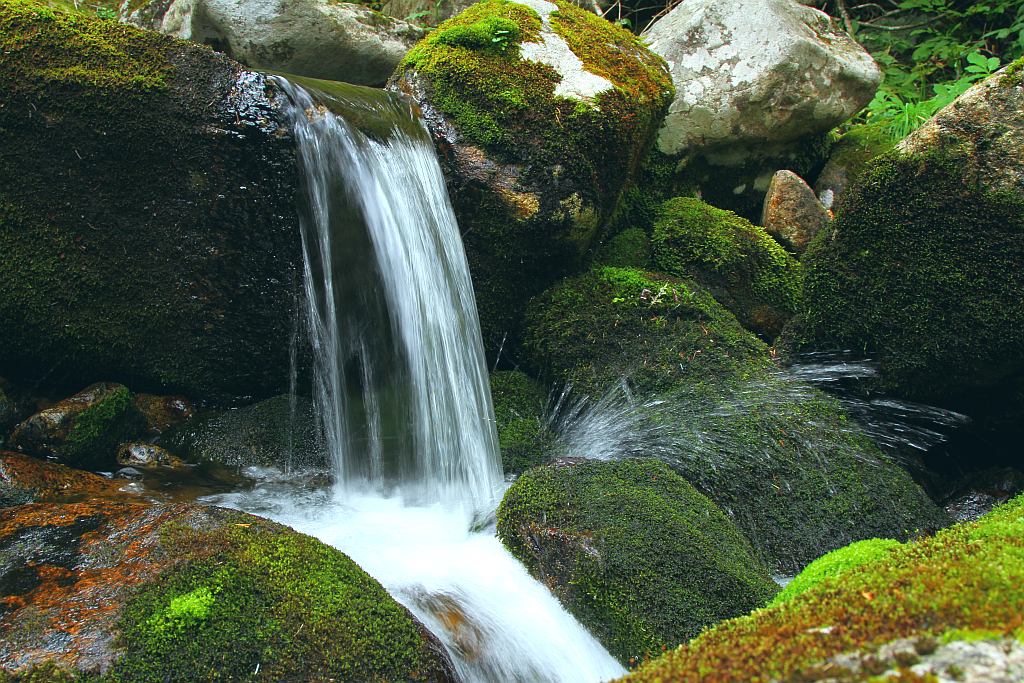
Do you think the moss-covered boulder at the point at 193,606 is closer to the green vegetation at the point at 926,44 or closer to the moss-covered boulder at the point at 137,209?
the moss-covered boulder at the point at 137,209

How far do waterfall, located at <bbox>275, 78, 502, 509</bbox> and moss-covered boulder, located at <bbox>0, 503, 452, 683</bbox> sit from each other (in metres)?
1.62

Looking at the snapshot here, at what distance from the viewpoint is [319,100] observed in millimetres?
4465

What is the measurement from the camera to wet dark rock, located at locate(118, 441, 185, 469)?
14.6ft

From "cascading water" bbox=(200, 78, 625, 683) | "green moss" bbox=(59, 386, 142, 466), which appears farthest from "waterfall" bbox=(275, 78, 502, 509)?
"green moss" bbox=(59, 386, 142, 466)

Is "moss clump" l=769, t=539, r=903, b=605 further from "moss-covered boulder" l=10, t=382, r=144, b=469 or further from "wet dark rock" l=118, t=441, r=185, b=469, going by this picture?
"moss-covered boulder" l=10, t=382, r=144, b=469

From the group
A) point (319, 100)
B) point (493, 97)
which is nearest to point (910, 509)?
point (493, 97)

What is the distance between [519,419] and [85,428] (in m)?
2.58

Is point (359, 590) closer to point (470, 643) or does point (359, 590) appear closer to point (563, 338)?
point (470, 643)

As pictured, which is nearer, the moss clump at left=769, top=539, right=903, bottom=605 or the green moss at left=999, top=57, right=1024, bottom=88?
the moss clump at left=769, top=539, right=903, bottom=605

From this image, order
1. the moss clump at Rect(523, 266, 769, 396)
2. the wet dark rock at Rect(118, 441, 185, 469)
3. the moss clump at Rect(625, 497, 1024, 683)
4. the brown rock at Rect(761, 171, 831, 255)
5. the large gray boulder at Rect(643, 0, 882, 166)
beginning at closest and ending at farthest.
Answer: the moss clump at Rect(625, 497, 1024, 683), the wet dark rock at Rect(118, 441, 185, 469), the moss clump at Rect(523, 266, 769, 396), the brown rock at Rect(761, 171, 831, 255), the large gray boulder at Rect(643, 0, 882, 166)

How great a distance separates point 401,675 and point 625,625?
980mm

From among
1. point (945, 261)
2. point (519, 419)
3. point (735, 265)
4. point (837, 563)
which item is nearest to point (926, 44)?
point (735, 265)

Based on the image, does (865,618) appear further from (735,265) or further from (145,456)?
(735,265)

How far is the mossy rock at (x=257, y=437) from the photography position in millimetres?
A: 4664
